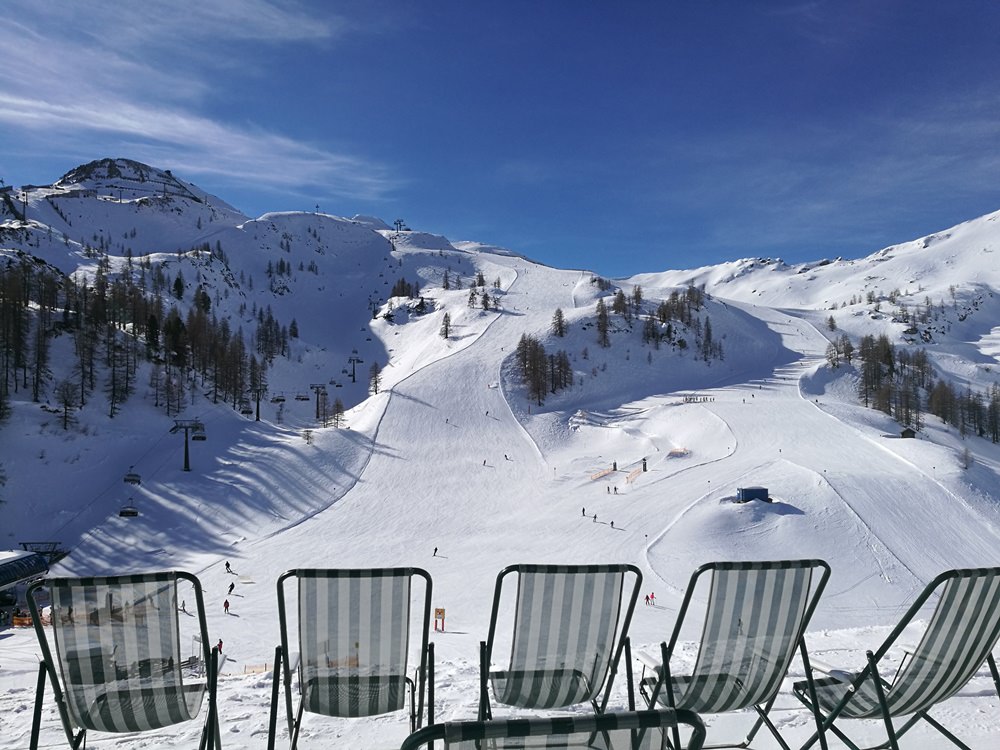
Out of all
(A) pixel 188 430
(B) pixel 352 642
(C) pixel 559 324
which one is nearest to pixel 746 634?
(B) pixel 352 642

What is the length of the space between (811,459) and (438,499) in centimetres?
2786

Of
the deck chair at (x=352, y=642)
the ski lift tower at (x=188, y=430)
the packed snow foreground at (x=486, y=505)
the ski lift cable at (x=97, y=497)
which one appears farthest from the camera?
the ski lift tower at (x=188, y=430)

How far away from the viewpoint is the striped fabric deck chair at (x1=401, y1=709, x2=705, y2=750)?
1557 mm

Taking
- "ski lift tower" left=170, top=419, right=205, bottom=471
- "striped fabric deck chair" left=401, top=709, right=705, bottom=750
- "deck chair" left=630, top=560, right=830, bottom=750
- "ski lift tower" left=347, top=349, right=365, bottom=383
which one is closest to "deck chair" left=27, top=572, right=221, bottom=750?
"striped fabric deck chair" left=401, top=709, right=705, bottom=750

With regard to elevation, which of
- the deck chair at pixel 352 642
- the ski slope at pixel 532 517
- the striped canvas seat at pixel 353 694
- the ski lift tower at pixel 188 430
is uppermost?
the deck chair at pixel 352 642

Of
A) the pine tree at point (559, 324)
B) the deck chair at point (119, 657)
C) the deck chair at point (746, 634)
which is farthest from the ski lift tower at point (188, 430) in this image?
the pine tree at point (559, 324)

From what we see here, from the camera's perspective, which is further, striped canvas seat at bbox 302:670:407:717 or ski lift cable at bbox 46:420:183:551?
ski lift cable at bbox 46:420:183:551

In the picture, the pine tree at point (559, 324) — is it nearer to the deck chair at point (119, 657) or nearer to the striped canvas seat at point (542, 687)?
the striped canvas seat at point (542, 687)

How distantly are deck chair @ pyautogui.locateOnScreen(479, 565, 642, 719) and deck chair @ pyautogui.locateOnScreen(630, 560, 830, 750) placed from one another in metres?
0.35

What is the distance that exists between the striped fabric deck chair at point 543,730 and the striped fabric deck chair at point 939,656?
223 cm

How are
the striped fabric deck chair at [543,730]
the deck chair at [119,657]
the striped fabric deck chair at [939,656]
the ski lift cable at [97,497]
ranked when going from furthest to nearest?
the ski lift cable at [97,497] → the striped fabric deck chair at [939,656] → the deck chair at [119,657] → the striped fabric deck chair at [543,730]

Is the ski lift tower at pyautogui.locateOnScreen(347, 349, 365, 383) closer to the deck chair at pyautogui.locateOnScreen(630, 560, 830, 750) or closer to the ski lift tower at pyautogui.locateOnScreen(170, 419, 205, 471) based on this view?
the ski lift tower at pyautogui.locateOnScreen(170, 419, 205, 471)

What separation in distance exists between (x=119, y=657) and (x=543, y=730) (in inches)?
117

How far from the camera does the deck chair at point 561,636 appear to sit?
3.50 metres
